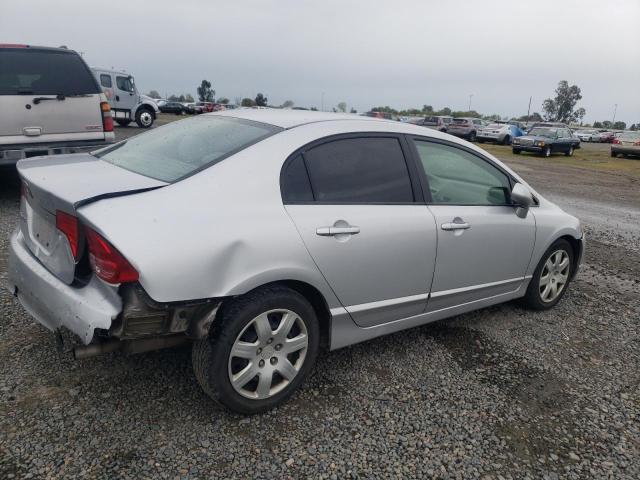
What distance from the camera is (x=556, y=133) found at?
76.9 feet

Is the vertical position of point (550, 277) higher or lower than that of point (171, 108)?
lower

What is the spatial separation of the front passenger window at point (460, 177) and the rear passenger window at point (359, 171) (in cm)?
25

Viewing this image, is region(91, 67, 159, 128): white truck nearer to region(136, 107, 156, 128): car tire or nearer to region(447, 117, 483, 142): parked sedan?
region(136, 107, 156, 128): car tire

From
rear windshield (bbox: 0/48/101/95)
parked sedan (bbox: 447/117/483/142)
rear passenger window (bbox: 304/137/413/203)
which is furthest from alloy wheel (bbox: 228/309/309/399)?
parked sedan (bbox: 447/117/483/142)

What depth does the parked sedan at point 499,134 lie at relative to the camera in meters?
29.7

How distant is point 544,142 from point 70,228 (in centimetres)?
2360

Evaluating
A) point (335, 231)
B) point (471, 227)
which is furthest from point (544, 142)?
point (335, 231)

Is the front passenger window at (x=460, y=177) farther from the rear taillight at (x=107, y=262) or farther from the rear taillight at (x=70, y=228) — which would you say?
the rear taillight at (x=70, y=228)

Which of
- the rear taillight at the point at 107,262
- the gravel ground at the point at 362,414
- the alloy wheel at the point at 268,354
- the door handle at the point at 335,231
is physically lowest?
the gravel ground at the point at 362,414

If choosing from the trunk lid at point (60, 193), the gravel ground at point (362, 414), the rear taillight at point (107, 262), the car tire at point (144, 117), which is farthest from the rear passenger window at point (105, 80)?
the rear taillight at point (107, 262)

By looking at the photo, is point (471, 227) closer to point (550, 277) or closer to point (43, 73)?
point (550, 277)

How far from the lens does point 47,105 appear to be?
6305 millimetres

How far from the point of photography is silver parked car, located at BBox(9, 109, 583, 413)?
2.24m

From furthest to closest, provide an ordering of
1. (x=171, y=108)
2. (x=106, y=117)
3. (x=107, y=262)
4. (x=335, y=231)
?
(x=171, y=108) → (x=106, y=117) → (x=335, y=231) → (x=107, y=262)
